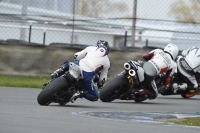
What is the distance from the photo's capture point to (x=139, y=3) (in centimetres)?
2141

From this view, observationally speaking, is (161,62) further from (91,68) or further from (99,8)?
(99,8)

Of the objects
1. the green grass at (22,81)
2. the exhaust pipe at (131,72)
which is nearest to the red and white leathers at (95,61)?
the exhaust pipe at (131,72)

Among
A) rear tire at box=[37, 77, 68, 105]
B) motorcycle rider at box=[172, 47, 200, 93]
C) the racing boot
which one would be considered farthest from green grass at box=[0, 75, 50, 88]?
rear tire at box=[37, 77, 68, 105]

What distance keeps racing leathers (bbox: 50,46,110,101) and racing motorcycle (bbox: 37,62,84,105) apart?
0.17m

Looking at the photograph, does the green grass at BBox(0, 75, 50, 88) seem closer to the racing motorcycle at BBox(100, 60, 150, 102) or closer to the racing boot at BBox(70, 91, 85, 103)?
the racing motorcycle at BBox(100, 60, 150, 102)

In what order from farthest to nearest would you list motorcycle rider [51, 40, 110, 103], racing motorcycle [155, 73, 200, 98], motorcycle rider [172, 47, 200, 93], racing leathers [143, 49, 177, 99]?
motorcycle rider [172, 47, 200, 93] → racing motorcycle [155, 73, 200, 98] → racing leathers [143, 49, 177, 99] → motorcycle rider [51, 40, 110, 103]

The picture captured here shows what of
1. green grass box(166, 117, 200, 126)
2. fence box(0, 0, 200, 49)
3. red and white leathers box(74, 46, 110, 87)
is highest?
fence box(0, 0, 200, 49)

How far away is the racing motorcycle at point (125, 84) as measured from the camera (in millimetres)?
14867

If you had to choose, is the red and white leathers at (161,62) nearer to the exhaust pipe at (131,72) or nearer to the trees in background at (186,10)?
the exhaust pipe at (131,72)

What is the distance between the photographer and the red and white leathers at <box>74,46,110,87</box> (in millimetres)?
13688

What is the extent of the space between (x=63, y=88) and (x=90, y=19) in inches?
320

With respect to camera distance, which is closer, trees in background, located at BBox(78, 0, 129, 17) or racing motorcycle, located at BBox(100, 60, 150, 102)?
racing motorcycle, located at BBox(100, 60, 150, 102)

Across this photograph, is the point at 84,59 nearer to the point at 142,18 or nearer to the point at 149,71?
the point at 149,71

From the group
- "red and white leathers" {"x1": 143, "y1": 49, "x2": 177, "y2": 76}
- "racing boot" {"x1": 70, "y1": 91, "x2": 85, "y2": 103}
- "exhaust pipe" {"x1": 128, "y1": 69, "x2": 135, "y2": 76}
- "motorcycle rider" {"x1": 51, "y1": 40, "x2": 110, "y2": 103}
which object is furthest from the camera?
"red and white leathers" {"x1": 143, "y1": 49, "x2": 177, "y2": 76}
